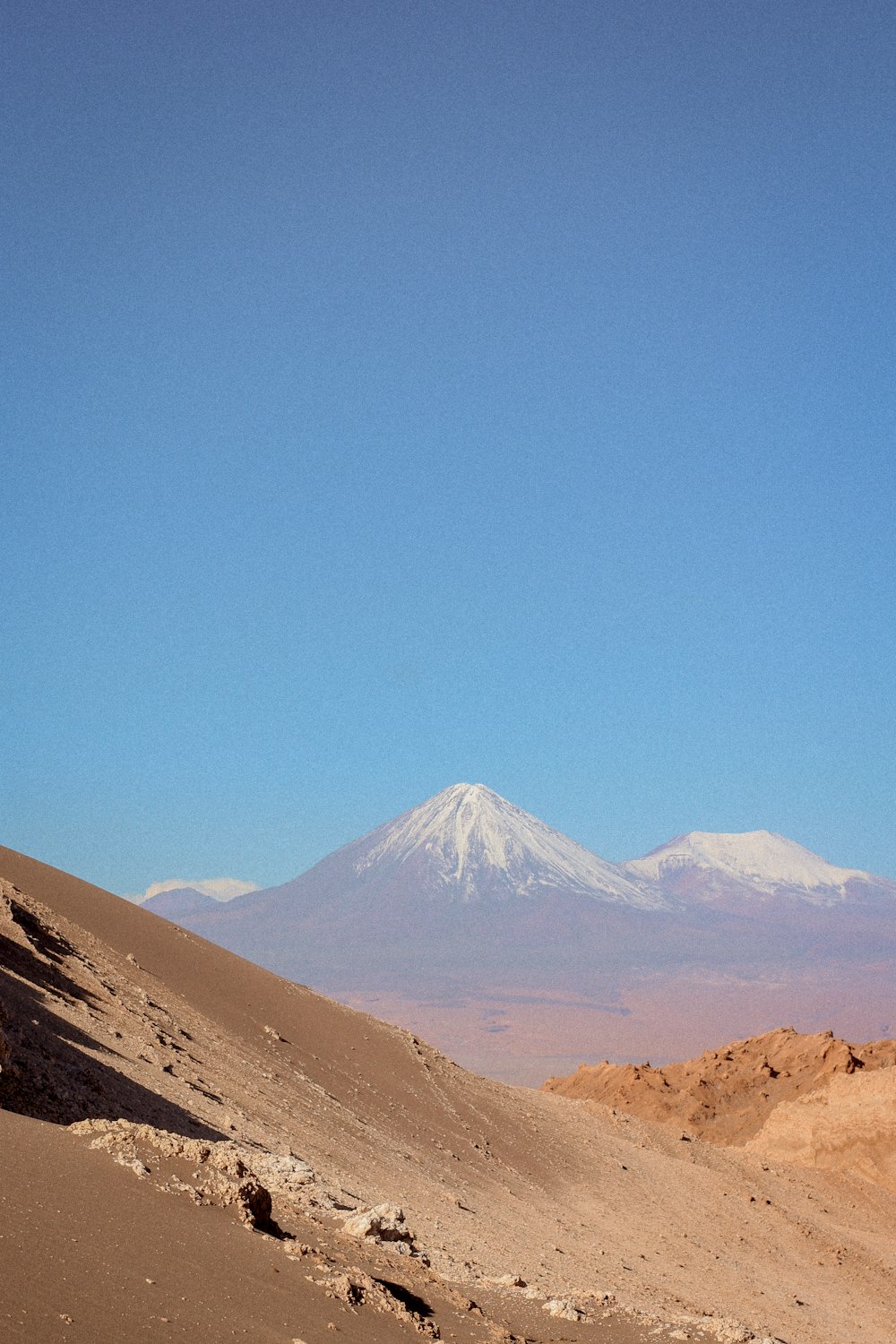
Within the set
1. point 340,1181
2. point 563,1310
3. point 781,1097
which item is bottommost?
point 340,1181

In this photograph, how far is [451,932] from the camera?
566ft

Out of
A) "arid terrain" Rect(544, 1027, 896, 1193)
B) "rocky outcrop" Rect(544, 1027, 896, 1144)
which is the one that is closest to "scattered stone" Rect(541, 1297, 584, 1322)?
"arid terrain" Rect(544, 1027, 896, 1193)

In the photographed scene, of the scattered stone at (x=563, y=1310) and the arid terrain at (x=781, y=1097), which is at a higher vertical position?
the arid terrain at (x=781, y=1097)

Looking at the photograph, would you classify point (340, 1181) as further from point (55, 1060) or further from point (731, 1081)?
point (731, 1081)

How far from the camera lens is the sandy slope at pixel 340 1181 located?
7.58 m

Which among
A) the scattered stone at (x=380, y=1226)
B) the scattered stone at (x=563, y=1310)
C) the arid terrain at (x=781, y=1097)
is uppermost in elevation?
the arid terrain at (x=781, y=1097)

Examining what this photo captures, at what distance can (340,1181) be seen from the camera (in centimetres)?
1673

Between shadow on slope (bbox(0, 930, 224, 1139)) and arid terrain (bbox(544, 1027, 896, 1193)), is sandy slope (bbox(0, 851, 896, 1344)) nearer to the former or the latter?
shadow on slope (bbox(0, 930, 224, 1139))

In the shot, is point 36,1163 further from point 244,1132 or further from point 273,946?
point 273,946

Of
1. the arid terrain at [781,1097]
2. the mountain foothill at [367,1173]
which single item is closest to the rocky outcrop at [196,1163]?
the mountain foothill at [367,1173]

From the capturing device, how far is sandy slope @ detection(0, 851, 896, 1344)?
7.58 m

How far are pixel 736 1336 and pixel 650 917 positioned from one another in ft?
584

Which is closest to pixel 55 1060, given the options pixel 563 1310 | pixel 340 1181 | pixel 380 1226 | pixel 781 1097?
pixel 340 1181

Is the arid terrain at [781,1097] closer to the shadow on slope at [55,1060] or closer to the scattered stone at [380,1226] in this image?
the shadow on slope at [55,1060]
